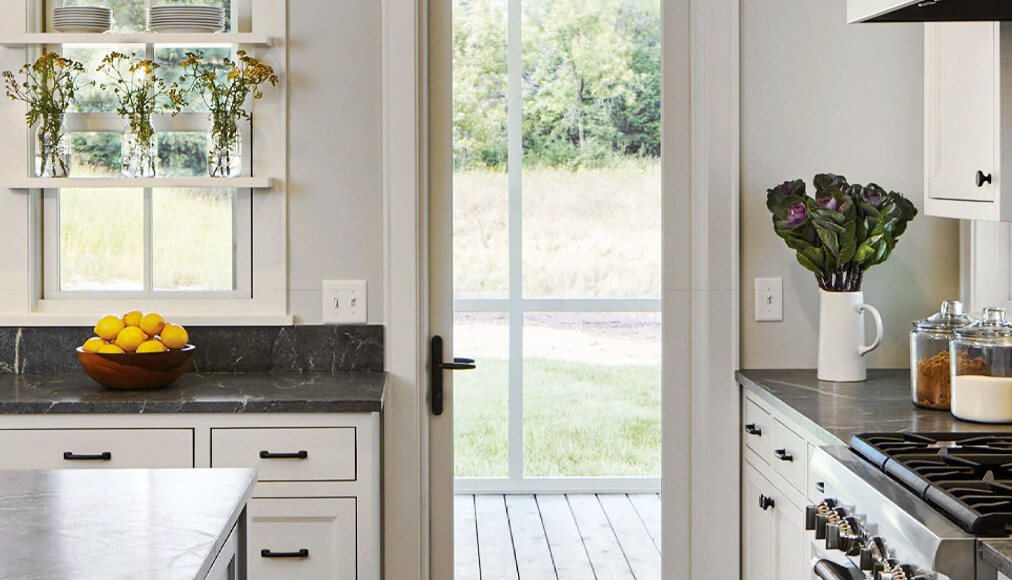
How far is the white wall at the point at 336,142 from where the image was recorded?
295 centimetres

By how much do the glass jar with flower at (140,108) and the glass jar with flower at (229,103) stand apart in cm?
10

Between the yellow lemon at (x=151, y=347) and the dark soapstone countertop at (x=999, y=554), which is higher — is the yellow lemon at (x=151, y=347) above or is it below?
above

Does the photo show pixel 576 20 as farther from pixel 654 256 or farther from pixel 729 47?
pixel 729 47

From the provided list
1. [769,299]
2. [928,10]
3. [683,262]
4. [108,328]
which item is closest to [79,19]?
[108,328]

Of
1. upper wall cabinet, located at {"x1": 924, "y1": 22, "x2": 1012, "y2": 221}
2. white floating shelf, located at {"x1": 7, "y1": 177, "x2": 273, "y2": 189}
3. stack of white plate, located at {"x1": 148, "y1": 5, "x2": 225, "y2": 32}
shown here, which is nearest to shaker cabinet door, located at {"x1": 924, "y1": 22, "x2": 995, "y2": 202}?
upper wall cabinet, located at {"x1": 924, "y1": 22, "x2": 1012, "y2": 221}

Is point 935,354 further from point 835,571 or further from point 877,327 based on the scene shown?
point 835,571

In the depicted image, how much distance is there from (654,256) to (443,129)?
169cm

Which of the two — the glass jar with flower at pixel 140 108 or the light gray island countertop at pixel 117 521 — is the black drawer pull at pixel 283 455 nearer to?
the light gray island countertop at pixel 117 521

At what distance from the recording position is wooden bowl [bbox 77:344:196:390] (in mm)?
2641

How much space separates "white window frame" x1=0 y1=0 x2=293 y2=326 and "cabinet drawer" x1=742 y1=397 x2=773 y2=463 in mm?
1291

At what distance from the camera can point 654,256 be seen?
14.8 feet

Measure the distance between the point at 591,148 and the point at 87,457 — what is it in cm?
256

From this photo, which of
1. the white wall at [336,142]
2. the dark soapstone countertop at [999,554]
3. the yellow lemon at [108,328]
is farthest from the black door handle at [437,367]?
the dark soapstone countertop at [999,554]

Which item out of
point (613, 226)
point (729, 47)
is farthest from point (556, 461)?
point (729, 47)
